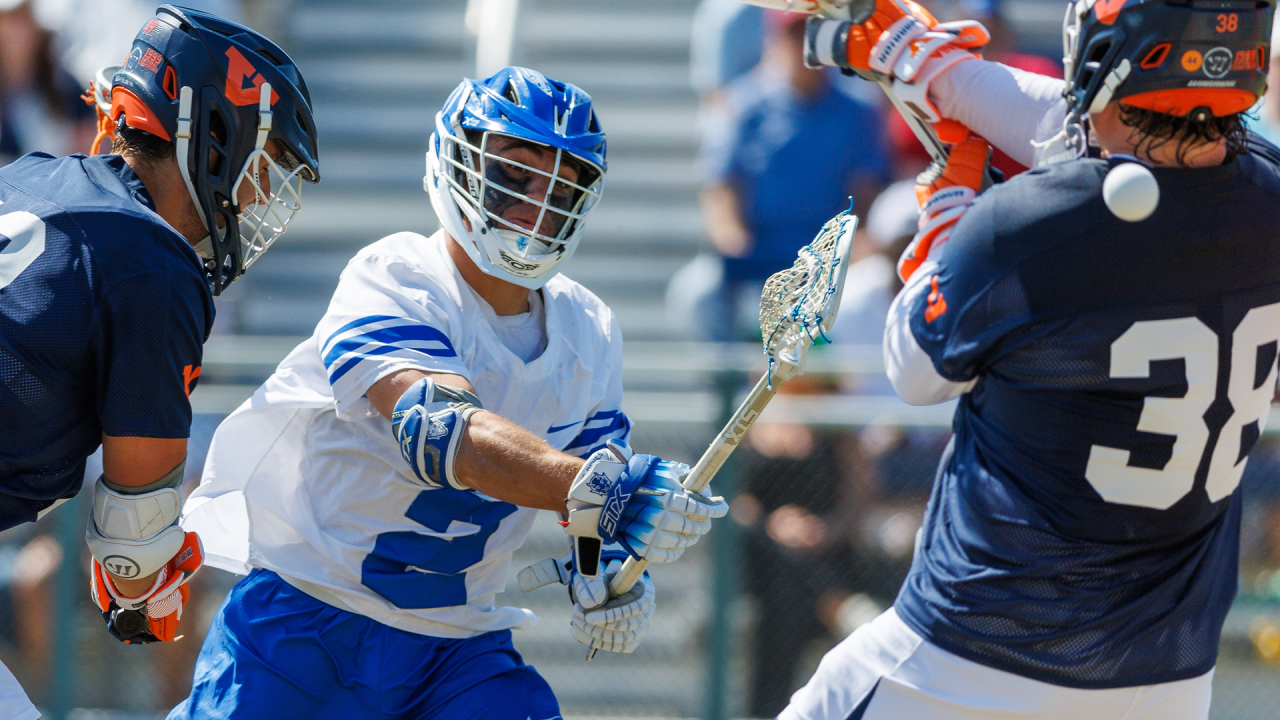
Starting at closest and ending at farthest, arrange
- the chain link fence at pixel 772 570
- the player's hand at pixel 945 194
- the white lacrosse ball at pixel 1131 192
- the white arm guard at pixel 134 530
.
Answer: the white lacrosse ball at pixel 1131 192 → the white arm guard at pixel 134 530 → the player's hand at pixel 945 194 → the chain link fence at pixel 772 570

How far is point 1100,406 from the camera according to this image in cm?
278

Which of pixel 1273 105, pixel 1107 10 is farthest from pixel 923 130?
pixel 1273 105

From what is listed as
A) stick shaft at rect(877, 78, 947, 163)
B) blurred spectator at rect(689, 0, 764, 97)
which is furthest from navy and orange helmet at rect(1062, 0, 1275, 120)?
blurred spectator at rect(689, 0, 764, 97)

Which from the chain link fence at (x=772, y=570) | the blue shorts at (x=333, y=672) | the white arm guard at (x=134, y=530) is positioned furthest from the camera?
the chain link fence at (x=772, y=570)

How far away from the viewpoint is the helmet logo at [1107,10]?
9.09 ft

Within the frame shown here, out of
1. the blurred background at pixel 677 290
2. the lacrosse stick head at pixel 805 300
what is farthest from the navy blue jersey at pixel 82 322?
the blurred background at pixel 677 290

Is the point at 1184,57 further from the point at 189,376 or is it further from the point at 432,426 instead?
the point at 189,376

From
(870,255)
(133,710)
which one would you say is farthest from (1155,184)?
(133,710)

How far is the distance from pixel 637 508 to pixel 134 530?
115 cm

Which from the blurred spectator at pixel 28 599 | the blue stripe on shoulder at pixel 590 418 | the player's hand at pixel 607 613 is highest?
the blue stripe on shoulder at pixel 590 418

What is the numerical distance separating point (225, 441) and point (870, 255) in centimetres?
381

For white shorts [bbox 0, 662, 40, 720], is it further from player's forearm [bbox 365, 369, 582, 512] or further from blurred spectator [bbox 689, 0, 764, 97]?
blurred spectator [bbox 689, 0, 764, 97]

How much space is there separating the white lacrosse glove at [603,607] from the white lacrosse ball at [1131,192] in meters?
1.47

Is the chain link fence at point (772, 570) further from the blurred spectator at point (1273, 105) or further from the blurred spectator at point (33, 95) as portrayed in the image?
the blurred spectator at point (33, 95)
